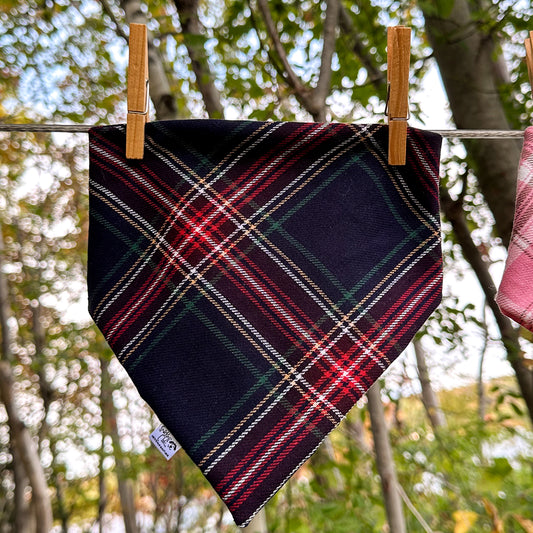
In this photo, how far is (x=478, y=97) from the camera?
133cm

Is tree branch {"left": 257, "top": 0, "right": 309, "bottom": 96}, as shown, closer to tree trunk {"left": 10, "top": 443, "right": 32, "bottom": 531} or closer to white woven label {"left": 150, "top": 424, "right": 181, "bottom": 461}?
white woven label {"left": 150, "top": 424, "right": 181, "bottom": 461}

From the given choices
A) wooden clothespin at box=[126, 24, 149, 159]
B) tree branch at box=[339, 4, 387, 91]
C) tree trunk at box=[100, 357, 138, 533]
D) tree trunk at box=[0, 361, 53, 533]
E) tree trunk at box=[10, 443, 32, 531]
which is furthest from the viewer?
tree trunk at box=[100, 357, 138, 533]

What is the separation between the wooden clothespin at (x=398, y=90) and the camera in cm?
63

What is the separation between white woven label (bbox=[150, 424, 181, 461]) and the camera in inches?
25.9

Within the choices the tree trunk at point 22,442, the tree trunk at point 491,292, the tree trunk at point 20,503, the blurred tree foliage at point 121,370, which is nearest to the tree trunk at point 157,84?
the blurred tree foliage at point 121,370

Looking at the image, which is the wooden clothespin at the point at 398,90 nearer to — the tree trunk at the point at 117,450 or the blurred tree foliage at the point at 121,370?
the blurred tree foliage at the point at 121,370

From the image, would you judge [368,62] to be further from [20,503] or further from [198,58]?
[20,503]

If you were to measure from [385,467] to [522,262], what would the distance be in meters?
0.69

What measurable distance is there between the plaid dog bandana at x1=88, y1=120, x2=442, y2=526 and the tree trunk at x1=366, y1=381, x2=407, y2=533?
0.55 metres

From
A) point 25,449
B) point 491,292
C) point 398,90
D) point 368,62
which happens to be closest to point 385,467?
point 491,292

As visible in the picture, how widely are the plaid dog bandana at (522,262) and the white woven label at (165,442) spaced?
0.48 metres

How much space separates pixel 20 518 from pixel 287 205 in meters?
2.60

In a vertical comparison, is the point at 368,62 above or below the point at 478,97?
above

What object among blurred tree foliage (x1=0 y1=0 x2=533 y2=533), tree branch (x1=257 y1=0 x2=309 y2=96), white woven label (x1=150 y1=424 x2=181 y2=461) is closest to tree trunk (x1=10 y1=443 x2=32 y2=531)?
blurred tree foliage (x1=0 y1=0 x2=533 y2=533)
